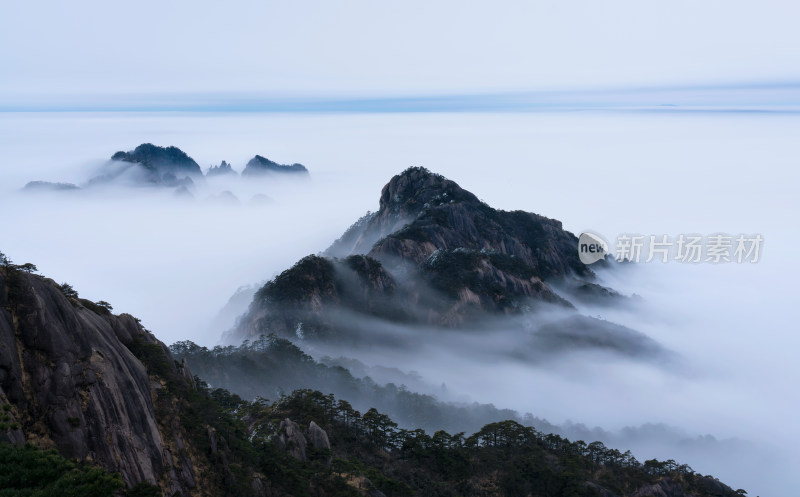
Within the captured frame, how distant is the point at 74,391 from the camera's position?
25078 mm

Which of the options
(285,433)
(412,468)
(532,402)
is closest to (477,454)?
(412,468)

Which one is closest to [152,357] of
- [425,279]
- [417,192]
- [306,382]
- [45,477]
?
[45,477]

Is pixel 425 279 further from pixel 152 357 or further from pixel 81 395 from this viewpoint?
pixel 81 395

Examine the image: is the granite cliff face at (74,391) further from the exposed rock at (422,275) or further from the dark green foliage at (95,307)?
the exposed rock at (422,275)

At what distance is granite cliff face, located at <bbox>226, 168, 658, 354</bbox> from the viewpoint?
95.6m

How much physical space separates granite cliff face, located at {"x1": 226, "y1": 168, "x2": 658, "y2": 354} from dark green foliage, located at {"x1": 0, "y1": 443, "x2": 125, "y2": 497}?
70.5 meters

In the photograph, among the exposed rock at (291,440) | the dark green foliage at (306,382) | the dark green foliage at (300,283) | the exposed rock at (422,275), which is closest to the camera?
the exposed rock at (291,440)

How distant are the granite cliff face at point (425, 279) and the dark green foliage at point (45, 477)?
70477mm

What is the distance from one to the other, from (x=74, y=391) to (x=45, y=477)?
5621 millimetres

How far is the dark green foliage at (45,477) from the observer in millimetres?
19281

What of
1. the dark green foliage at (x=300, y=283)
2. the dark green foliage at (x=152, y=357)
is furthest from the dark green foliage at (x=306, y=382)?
the dark green foliage at (x=152, y=357)

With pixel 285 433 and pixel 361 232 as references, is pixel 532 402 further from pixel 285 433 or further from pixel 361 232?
pixel 361 232

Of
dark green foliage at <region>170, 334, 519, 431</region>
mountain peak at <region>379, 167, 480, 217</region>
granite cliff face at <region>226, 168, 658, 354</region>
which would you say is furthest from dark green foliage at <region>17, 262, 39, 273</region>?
mountain peak at <region>379, 167, 480, 217</region>

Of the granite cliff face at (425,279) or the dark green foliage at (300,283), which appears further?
the granite cliff face at (425,279)
